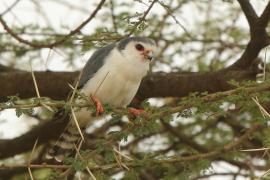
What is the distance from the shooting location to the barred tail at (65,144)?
474cm

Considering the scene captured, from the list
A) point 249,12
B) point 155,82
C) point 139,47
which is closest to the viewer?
point 249,12

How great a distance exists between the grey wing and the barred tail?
1.20 feet

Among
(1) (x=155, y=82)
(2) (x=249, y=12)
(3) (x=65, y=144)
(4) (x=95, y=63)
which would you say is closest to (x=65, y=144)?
(3) (x=65, y=144)

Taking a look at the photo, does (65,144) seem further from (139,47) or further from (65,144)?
(139,47)

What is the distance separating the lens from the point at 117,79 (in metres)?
4.68

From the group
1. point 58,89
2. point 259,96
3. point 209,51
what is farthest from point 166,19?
point 259,96

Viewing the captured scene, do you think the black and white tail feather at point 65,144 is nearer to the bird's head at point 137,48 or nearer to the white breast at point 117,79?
the white breast at point 117,79

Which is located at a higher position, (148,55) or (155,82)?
(148,55)

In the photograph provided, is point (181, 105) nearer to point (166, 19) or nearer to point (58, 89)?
point (58, 89)

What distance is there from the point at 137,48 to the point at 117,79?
319 millimetres

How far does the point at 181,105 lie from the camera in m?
3.23

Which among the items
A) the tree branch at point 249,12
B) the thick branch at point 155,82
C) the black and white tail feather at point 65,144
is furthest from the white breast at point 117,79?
the tree branch at point 249,12

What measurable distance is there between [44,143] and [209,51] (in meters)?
1.89

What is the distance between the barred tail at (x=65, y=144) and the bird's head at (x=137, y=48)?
2.34 feet
